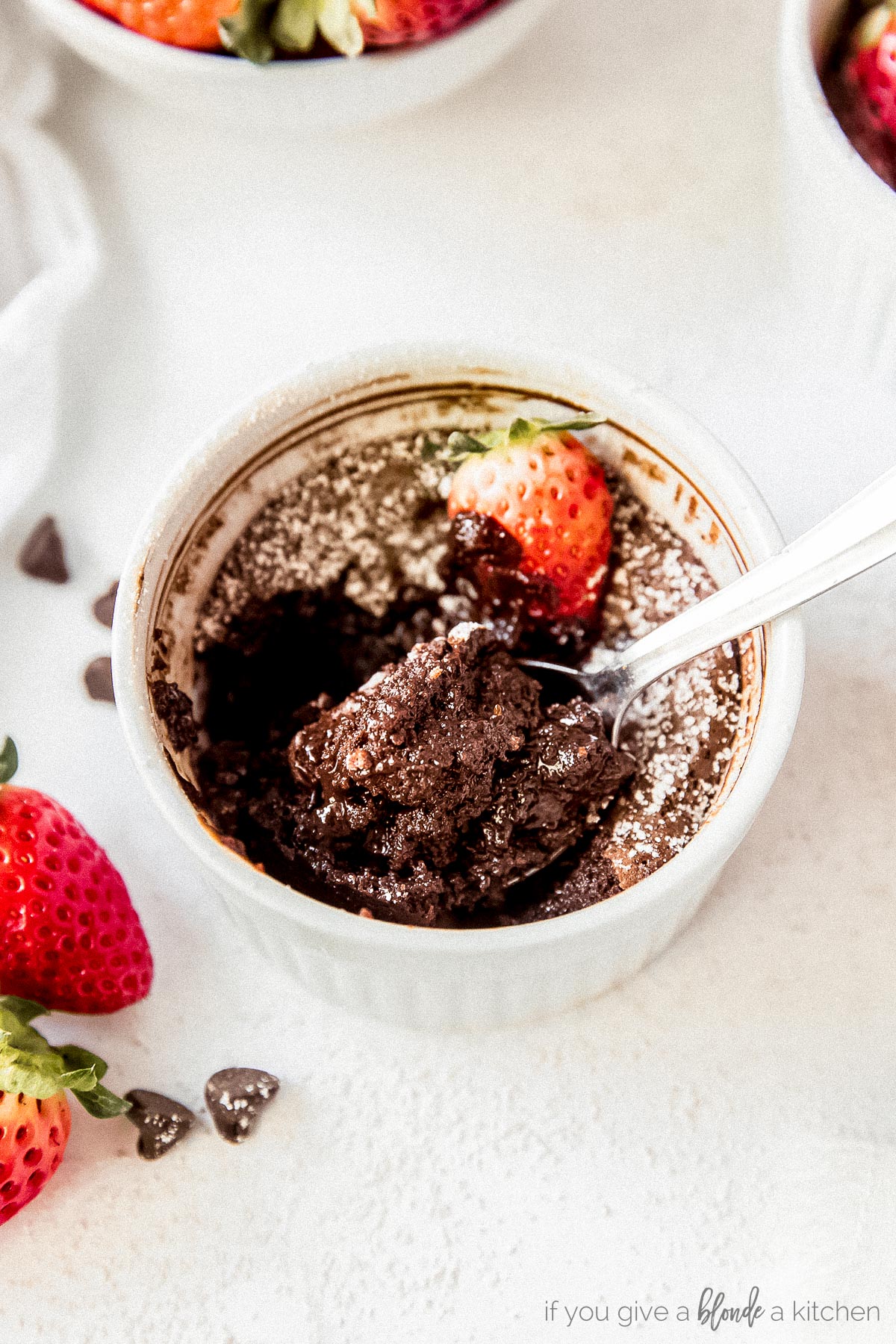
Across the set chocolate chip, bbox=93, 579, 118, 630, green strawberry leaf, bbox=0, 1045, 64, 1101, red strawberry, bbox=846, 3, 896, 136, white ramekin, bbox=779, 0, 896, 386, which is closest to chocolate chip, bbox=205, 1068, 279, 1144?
green strawberry leaf, bbox=0, 1045, 64, 1101

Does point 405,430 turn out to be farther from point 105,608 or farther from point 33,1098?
point 33,1098

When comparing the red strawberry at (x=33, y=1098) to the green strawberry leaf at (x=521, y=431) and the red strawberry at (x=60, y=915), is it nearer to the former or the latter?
the red strawberry at (x=60, y=915)

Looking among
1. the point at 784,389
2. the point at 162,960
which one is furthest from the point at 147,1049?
the point at 784,389

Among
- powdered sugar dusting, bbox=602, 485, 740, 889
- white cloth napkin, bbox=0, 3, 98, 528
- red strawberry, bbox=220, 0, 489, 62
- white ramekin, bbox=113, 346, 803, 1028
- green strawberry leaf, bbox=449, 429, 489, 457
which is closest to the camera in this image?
white ramekin, bbox=113, 346, 803, 1028

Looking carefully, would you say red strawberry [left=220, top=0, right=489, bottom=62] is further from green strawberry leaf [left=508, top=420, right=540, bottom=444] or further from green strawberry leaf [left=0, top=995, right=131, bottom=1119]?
green strawberry leaf [left=0, top=995, right=131, bottom=1119]

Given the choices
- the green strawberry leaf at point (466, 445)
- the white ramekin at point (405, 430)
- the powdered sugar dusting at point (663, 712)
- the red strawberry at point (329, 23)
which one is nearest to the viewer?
the white ramekin at point (405, 430)

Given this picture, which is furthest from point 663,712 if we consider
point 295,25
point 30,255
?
point 30,255

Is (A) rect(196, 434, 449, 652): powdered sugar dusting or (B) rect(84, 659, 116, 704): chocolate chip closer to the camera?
(A) rect(196, 434, 449, 652): powdered sugar dusting

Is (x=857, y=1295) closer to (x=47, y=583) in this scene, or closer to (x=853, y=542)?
(x=853, y=542)

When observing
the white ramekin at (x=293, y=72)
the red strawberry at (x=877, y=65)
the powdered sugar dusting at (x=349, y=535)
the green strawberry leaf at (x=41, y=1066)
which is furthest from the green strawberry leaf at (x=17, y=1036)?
the red strawberry at (x=877, y=65)
